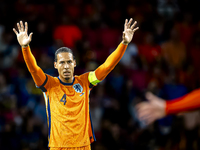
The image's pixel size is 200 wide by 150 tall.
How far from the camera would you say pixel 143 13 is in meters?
10.8

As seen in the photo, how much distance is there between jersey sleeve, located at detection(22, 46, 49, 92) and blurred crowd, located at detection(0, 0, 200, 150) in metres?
2.94

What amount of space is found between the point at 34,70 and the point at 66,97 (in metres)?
0.60

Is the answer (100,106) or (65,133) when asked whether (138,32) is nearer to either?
(100,106)

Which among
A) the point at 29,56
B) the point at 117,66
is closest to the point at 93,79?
the point at 29,56

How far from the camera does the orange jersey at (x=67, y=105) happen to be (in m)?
4.77

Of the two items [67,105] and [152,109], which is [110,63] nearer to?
[67,105]

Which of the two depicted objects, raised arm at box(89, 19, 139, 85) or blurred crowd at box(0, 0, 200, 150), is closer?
raised arm at box(89, 19, 139, 85)

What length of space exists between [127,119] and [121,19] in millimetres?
3568

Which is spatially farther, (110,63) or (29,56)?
(110,63)

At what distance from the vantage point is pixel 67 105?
4863mm

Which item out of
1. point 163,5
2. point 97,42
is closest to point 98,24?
point 97,42

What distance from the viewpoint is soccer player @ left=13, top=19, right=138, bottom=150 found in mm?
4770

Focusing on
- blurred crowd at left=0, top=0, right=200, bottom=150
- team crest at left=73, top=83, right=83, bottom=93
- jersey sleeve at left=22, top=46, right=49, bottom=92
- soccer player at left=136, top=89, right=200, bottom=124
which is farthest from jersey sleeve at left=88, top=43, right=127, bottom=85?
blurred crowd at left=0, top=0, right=200, bottom=150

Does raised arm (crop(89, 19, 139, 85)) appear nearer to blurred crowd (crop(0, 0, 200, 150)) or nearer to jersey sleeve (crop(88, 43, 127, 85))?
jersey sleeve (crop(88, 43, 127, 85))
